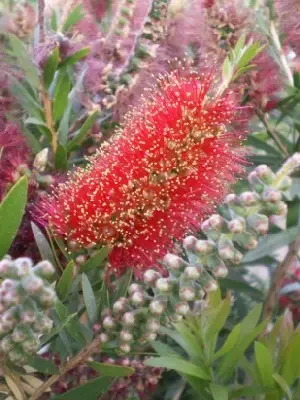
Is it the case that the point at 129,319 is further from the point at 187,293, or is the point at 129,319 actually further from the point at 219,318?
the point at 219,318

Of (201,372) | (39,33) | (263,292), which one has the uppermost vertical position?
(39,33)

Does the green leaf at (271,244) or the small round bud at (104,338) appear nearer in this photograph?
the small round bud at (104,338)

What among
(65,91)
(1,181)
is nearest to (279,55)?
(65,91)

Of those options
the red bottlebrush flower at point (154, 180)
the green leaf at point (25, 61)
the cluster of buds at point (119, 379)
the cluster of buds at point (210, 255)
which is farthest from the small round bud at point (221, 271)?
the green leaf at point (25, 61)

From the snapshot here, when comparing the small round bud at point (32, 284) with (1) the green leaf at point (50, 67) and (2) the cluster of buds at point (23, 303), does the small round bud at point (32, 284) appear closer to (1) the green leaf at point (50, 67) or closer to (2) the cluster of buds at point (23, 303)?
(2) the cluster of buds at point (23, 303)

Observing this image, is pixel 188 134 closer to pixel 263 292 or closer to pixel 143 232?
pixel 143 232

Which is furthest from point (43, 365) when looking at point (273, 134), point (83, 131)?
point (273, 134)

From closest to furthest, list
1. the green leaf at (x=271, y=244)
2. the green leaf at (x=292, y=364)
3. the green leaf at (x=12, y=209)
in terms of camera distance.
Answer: the green leaf at (x=12, y=209) < the green leaf at (x=292, y=364) < the green leaf at (x=271, y=244)

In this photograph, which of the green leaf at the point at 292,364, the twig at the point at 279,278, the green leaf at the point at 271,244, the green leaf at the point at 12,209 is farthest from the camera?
the green leaf at the point at 271,244
